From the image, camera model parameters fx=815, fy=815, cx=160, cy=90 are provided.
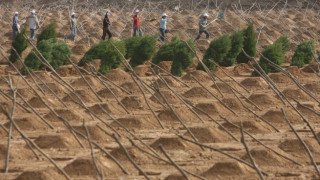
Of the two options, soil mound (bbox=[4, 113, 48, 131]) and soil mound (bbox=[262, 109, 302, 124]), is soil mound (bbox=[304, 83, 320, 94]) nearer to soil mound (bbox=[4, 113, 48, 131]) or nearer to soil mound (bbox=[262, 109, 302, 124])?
soil mound (bbox=[262, 109, 302, 124])

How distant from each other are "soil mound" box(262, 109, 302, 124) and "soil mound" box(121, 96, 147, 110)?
79.9 inches

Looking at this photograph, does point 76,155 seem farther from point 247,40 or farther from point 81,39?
point 81,39

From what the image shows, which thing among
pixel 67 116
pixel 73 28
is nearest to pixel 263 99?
pixel 67 116

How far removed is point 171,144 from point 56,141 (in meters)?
1.37

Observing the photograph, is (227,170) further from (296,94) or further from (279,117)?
(296,94)

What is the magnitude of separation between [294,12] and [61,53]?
18.0 m

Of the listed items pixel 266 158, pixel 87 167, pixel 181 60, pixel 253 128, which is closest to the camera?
pixel 87 167

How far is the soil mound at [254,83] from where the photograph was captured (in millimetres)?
14270

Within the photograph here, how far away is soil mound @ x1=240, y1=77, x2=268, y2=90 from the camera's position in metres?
14.3

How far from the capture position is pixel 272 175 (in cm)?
775

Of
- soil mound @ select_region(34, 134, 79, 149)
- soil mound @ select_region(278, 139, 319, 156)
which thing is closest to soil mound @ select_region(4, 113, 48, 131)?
soil mound @ select_region(34, 134, 79, 149)

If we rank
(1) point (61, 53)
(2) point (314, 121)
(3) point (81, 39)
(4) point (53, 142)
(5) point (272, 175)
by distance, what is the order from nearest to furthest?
(5) point (272, 175) → (4) point (53, 142) → (2) point (314, 121) → (1) point (61, 53) → (3) point (81, 39)

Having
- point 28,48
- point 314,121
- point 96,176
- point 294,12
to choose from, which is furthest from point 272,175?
point 294,12

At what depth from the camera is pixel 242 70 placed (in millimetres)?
16734
